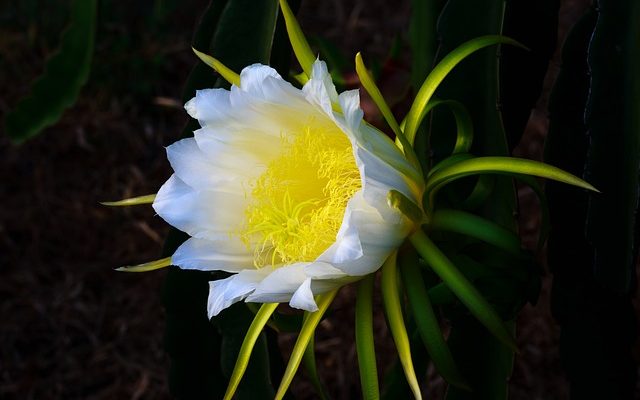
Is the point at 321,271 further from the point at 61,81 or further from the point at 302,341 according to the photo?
the point at 61,81

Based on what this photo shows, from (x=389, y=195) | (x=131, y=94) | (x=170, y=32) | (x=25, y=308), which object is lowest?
(x=25, y=308)

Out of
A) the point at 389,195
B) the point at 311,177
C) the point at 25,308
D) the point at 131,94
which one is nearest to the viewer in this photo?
the point at 389,195

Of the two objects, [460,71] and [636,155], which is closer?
[636,155]

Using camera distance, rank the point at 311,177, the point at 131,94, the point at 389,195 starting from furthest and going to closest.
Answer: the point at 131,94
the point at 311,177
the point at 389,195

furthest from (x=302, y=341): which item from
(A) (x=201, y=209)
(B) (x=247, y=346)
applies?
(A) (x=201, y=209)

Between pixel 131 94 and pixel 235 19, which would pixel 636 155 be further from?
pixel 131 94

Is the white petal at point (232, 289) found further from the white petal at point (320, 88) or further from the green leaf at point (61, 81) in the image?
the green leaf at point (61, 81)

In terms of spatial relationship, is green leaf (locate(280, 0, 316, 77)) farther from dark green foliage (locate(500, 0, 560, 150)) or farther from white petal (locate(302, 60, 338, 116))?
dark green foliage (locate(500, 0, 560, 150))

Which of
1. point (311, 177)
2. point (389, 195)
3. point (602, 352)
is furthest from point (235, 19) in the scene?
point (602, 352)
